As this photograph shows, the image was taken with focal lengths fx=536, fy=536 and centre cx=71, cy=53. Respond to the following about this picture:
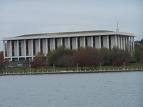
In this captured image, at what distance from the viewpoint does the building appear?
145m

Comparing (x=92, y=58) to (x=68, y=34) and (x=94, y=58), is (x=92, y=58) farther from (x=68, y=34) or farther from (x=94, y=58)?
(x=68, y=34)

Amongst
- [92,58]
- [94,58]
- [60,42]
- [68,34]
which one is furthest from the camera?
[60,42]

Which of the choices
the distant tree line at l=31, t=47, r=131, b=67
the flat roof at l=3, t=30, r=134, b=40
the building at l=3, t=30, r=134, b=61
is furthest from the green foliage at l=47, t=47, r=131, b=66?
the flat roof at l=3, t=30, r=134, b=40

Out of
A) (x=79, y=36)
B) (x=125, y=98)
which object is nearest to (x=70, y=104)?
(x=125, y=98)

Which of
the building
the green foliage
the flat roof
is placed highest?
the flat roof

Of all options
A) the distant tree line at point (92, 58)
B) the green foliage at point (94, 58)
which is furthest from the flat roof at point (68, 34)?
the green foliage at point (94, 58)

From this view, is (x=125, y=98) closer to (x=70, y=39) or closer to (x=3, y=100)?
(x=3, y=100)

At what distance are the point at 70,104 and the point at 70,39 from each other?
113821 mm

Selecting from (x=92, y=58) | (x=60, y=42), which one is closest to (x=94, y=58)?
(x=92, y=58)

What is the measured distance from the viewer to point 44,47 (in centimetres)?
15225

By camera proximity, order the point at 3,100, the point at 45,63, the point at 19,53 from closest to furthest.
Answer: the point at 3,100, the point at 45,63, the point at 19,53

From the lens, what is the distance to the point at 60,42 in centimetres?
14938

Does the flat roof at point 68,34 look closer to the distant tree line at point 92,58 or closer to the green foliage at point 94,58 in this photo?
the distant tree line at point 92,58

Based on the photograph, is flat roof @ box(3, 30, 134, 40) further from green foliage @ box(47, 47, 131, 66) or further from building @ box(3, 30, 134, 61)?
green foliage @ box(47, 47, 131, 66)
